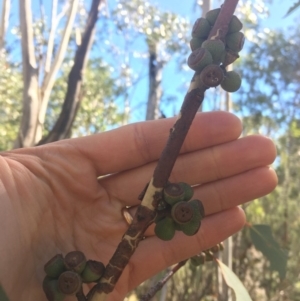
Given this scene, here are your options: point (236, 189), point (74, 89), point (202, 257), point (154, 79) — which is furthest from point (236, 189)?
point (154, 79)

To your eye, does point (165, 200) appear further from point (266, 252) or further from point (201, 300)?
point (201, 300)

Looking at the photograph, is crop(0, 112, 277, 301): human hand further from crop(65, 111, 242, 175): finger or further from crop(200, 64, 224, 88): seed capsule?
crop(200, 64, 224, 88): seed capsule

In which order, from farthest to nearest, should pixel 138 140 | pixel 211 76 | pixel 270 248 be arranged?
pixel 270 248
pixel 138 140
pixel 211 76

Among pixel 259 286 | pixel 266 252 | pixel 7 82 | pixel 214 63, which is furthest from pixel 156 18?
pixel 214 63

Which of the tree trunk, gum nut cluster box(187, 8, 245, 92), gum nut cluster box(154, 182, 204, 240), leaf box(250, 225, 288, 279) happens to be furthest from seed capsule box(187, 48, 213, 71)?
the tree trunk

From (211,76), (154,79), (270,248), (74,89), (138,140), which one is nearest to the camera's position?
(211,76)

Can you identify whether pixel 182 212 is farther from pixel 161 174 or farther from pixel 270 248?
pixel 270 248
